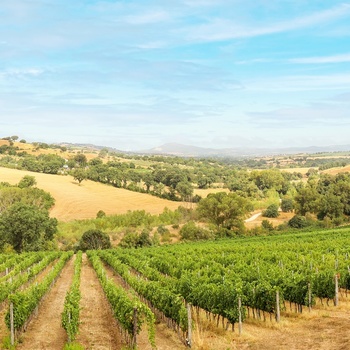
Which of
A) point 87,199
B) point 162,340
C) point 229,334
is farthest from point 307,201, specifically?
point 162,340

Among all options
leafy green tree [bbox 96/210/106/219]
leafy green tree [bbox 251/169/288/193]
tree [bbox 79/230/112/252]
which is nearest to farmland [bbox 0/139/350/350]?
tree [bbox 79/230/112/252]

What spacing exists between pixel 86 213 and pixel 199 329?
3373 inches

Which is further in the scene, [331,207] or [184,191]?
[184,191]

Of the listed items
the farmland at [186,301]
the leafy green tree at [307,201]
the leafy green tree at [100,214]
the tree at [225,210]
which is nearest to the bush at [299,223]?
the leafy green tree at [307,201]

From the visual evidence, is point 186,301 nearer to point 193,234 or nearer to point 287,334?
point 287,334

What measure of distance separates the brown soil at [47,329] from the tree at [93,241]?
40.8 m

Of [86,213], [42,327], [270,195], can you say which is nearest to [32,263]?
[42,327]

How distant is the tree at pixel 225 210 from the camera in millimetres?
81500

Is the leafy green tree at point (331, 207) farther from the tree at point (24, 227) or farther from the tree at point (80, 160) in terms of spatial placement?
the tree at point (80, 160)

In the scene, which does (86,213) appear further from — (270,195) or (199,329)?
(199,329)

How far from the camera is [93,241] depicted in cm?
7075

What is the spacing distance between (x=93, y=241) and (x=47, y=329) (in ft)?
168

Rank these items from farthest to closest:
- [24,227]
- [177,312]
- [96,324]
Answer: [24,227], [96,324], [177,312]

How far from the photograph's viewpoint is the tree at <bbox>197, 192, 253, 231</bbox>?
81500mm
